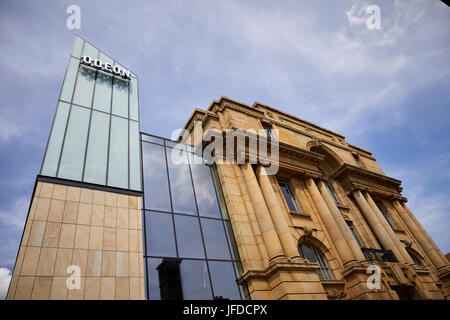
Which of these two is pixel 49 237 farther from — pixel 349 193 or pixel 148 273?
pixel 349 193

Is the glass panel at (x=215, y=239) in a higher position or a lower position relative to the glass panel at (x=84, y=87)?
lower

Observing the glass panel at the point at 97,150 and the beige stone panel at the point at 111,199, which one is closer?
the beige stone panel at the point at 111,199

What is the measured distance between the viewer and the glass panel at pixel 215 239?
46.1ft

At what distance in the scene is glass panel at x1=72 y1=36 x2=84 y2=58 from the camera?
1791 centimetres

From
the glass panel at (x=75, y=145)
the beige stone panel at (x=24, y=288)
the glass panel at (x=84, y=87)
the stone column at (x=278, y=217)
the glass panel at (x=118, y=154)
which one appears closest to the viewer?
the beige stone panel at (x=24, y=288)

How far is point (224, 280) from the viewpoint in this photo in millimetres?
13203

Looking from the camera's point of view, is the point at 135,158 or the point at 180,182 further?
the point at 180,182

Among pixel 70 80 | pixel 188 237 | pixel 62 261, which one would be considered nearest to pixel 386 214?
pixel 188 237

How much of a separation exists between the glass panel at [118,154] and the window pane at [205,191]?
173 inches

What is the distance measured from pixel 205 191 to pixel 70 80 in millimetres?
10461

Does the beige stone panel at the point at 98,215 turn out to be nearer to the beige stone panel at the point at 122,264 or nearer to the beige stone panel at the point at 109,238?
the beige stone panel at the point at 109,238

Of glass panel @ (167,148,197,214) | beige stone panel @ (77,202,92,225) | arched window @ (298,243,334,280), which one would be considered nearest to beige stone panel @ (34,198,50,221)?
beige stone panel @ (77,202,92,225)

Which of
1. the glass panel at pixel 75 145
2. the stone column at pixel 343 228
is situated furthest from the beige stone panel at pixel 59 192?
the stone column at pixel 343 228

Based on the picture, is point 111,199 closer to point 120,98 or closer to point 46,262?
point 46,262
